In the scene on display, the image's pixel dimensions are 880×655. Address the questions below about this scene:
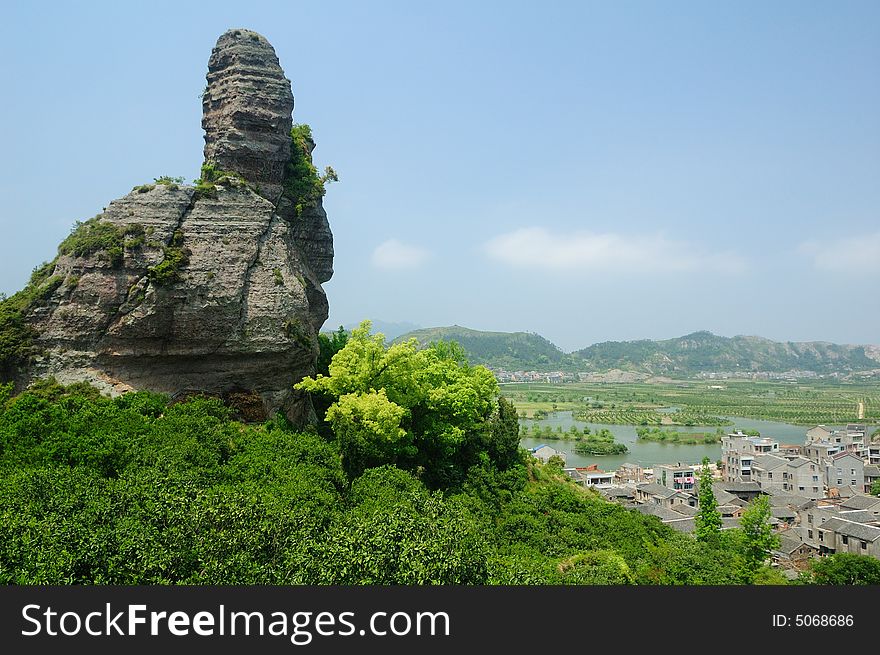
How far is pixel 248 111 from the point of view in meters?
20.0

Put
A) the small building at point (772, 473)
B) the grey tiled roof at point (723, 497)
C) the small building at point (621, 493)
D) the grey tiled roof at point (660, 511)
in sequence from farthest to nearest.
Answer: the small building at point (772, 473) → the small building at point (621, 493) → the grey tiled roof at point (723, 497) → the grey tiled roof at point (660, 511)

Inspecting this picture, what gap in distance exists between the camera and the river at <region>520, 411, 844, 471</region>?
2149 inches

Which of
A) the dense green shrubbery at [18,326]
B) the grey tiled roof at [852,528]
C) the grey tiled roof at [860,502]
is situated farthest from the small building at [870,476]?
the dense green shrubbery at [18,326]

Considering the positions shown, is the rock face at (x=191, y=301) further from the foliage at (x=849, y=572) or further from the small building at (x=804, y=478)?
the small building at (x=804, y=478)

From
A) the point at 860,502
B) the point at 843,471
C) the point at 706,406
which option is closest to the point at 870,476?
the point at 843,471

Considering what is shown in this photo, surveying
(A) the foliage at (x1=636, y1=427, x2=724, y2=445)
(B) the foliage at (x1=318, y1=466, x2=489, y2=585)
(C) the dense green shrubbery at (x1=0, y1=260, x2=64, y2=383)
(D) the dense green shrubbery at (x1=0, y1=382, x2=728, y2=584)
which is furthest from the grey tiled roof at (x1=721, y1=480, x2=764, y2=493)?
(C) the dense green shrubbery at (x1=0, y1=260, x2=64, y2=383)

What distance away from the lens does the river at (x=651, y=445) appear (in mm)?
54594

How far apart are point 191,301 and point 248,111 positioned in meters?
7.36

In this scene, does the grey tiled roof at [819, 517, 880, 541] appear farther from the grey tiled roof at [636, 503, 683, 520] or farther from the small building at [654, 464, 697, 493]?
the small building at [654, 464, 697, 493]

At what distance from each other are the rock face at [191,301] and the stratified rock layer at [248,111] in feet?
0.32

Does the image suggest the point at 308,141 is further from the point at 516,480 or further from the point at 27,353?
the point at 516,480

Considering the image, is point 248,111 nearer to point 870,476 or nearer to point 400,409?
point 400,409

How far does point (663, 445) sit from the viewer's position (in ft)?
209

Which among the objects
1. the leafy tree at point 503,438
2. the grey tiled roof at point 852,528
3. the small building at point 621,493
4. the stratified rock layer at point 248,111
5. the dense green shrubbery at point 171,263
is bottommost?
the small building at point 621,493
